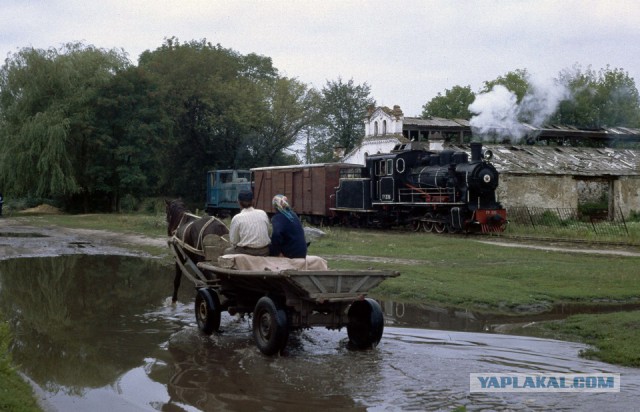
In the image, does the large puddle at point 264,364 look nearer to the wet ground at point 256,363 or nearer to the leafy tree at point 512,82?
the wet ground at point 256,363

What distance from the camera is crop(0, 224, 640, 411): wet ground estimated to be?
6676 mm

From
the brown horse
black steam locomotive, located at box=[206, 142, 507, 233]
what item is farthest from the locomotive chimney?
the brown horse

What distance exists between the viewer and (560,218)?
29953 mm

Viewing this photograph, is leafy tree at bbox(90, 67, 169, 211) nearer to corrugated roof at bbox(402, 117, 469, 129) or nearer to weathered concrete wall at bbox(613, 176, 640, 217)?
corrugated roof at bbox(402, 117, 469, 129)

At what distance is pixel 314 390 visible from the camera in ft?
23.0

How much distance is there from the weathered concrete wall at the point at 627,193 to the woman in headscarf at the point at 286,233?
30252 millimetres

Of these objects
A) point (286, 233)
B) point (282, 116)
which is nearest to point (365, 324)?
point (286, 233)

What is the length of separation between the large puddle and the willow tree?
1193 inches

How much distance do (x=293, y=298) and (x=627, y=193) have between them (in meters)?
31.9

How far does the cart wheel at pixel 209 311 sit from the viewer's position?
9664 mm

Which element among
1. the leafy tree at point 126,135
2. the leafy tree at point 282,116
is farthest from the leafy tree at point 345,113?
the leafy tree at point 126,135

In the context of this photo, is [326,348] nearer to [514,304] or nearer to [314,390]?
[314,390]

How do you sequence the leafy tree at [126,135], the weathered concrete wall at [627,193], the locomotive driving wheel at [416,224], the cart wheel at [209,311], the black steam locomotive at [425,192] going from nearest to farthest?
the cart wheel at [209,311]
the black steam locomotive at [425,192]
the locomotive driving wheel at [416,224]
the weathered concrete wall at [627,193]
the leafy tree at [126,135]

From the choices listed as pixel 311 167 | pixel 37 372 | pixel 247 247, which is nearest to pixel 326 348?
pixel 247 247
